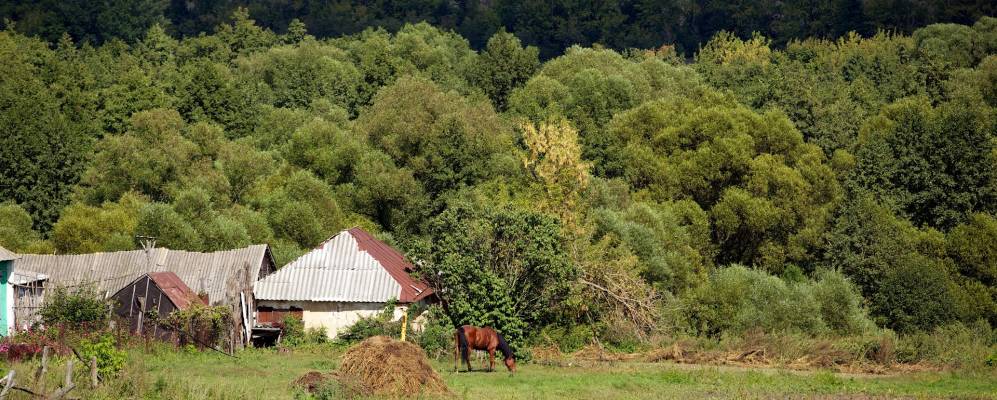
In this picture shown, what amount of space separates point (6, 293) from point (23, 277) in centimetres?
138

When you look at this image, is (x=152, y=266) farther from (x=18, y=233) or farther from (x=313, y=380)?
(x=18, y=233)

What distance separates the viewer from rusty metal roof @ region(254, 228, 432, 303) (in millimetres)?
54906

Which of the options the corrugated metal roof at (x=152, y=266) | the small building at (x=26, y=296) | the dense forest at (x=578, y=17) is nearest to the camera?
A: the small building at (x=26, y=296)

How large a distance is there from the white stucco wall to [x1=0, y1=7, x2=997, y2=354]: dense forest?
9.75ft

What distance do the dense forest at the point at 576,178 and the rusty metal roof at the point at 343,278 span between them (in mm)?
1622

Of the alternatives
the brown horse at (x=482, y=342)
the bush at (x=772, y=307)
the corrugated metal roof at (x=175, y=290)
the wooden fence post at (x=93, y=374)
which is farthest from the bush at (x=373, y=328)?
the wooden fence post at (x=93, y=374)

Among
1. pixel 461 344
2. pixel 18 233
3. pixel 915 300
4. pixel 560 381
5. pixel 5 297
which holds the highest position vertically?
pixel 18 233

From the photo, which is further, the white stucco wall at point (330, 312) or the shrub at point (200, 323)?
the white stucco wall at point (330, 312)

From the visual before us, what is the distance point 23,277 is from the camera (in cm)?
5259

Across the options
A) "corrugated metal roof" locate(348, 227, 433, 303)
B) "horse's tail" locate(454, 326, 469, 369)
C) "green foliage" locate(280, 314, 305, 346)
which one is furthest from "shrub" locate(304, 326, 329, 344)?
"horse's tail" locate(454, 326, 469, 369)

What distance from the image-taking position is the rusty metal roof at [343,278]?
5491 cm

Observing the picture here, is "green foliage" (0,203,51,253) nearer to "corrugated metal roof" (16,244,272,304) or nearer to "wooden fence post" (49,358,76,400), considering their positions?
"corrugated metal roof" (16,244,272,304)

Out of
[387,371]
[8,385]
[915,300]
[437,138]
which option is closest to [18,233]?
[437,138]

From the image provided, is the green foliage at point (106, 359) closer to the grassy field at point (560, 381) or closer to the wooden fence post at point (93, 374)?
the grassy field at point (560, 381)
